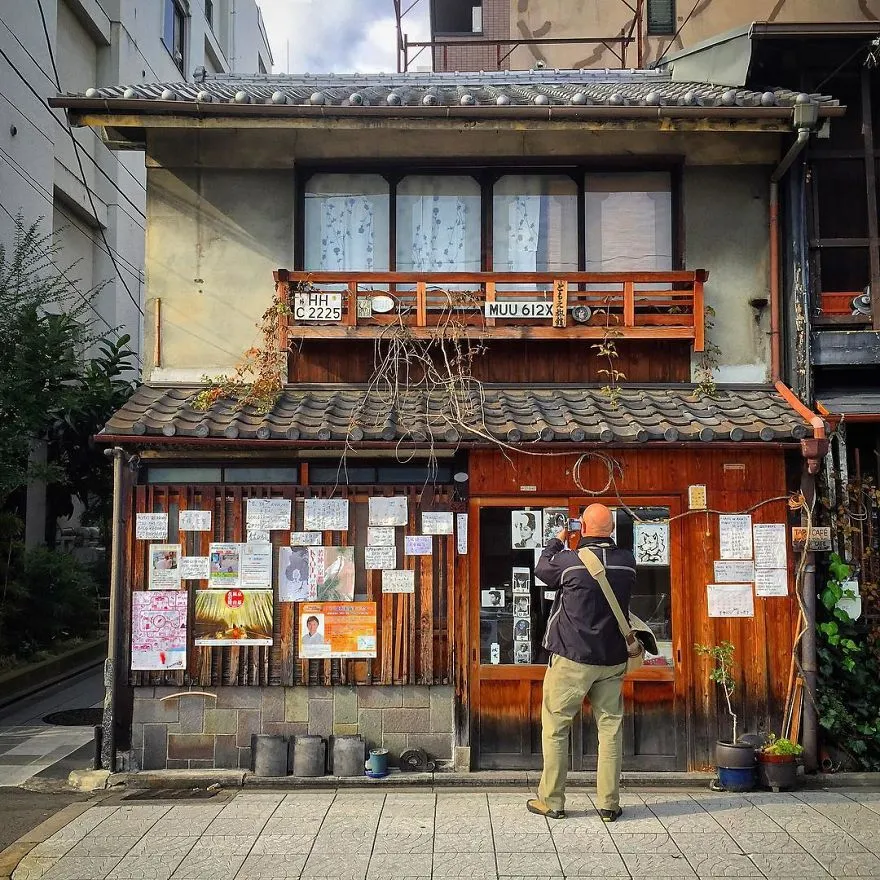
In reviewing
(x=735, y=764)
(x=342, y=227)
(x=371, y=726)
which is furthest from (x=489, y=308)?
(x=735, y=764)

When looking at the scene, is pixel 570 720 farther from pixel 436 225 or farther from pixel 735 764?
pixel 436 225

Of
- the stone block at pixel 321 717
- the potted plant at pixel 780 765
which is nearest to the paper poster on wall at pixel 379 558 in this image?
the stone block at pixel 321 717

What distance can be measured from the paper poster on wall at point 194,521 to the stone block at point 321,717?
1951 mm

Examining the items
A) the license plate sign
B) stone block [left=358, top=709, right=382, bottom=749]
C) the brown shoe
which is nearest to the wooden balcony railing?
the license plate sign

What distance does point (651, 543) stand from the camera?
867 centimetres

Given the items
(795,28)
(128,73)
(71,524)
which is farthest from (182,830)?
(128,73)

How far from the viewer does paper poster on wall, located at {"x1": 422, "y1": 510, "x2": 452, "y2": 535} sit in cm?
857

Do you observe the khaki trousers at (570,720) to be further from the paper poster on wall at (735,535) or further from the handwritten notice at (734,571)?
the paper poster on wall at (735,535)

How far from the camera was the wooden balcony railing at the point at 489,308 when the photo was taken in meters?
9.21

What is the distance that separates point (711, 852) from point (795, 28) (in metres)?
8.09

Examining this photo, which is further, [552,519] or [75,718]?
[75,718]

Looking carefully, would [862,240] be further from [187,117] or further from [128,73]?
[128,73]

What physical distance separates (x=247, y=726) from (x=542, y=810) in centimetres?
293

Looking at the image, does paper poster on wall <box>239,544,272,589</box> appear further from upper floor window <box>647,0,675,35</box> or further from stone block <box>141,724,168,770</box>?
upper floor window <box>647,0,675,35</box>
